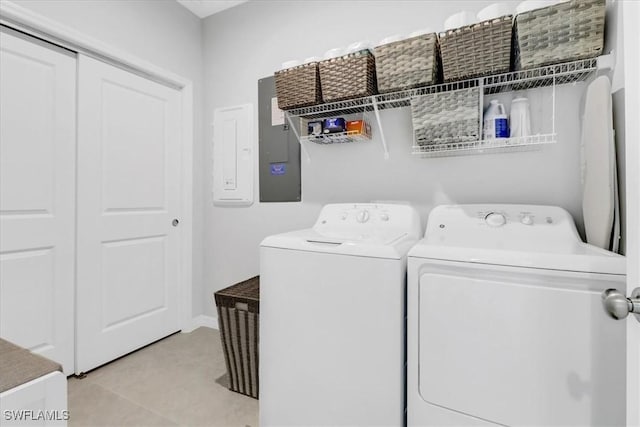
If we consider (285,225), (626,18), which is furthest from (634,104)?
(285,225)

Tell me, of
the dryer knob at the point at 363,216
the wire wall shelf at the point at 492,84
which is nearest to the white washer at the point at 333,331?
the dryer knob at the point at 363,216

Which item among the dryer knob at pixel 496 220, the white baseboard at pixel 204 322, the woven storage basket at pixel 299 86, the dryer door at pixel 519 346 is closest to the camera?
the dryer door at pixel 519 346

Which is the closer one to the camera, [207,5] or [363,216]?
[363,216]

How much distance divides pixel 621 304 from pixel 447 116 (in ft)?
3.81

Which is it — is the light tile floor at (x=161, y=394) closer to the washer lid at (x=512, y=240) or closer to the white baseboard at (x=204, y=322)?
the white baseboard at (x=204, y=322)

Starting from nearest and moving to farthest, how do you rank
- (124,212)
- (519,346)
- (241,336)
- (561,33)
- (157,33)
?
(519,346) < (561,33) < (241,336) < (124,212) < (157,33)

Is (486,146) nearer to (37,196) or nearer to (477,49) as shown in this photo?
(477,49)

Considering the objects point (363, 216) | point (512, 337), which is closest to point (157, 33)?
point (363, 216)

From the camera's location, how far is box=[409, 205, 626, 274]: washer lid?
1.02 meters

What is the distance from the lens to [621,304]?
616 mm

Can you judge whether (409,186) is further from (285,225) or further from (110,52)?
(110,52)

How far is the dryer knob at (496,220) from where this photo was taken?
148 cm

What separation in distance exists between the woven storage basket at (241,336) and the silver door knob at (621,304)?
4.91 ft

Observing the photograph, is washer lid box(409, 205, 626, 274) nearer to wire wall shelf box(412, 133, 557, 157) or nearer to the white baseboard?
wire wall shelf box(412, 133, 557, 157)
